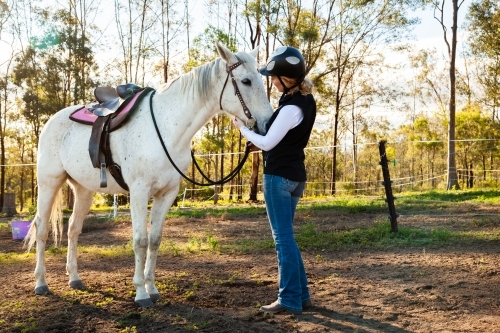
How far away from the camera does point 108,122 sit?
3920mm

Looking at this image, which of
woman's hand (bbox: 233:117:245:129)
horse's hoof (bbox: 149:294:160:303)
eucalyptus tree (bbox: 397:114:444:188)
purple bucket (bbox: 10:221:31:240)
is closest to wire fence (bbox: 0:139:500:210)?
eucalyptus tree (bbox: 397:114:444:188)

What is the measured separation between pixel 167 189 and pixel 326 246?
3.16m

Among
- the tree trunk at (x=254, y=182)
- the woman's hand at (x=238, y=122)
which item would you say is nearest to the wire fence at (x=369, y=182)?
the tree trunk at (x=254, y=182)

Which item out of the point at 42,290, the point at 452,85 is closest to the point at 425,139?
the point at 452,85

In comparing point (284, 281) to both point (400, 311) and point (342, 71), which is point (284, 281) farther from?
point (342, 71)

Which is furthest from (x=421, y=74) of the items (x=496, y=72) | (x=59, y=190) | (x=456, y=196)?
(x=59, y=190)

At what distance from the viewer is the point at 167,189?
380 centimetres

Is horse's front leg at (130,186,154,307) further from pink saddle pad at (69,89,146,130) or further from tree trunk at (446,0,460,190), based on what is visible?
tree trunk at (446,0,460,190)

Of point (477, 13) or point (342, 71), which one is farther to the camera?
point (342, 71)

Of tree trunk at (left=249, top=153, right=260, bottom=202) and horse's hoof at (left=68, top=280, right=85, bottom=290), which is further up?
tree trunk at (left=249, top=153, right=260, bottom=202)

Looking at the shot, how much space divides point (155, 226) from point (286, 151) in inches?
55.0

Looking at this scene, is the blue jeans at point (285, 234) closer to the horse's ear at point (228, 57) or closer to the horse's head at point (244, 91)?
the horse's head at point (244, 91)

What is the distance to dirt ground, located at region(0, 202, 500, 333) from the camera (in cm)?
312

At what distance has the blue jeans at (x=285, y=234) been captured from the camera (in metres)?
3.28
